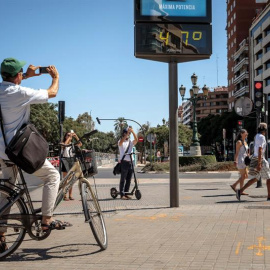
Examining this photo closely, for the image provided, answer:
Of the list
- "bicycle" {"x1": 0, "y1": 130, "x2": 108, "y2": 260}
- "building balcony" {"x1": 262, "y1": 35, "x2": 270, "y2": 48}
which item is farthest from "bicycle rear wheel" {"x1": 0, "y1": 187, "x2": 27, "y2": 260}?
"building balcony" {"x1": 262, "y1": 35, "x2": 270, "y2": 48}

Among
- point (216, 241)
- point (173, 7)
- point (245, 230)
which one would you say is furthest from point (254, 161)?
point (216, 241)

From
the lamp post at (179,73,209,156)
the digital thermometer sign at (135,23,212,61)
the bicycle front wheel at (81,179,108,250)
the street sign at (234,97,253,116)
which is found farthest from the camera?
the lamp post at (179,73,209,156)

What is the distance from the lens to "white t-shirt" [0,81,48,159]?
4910 millimetres

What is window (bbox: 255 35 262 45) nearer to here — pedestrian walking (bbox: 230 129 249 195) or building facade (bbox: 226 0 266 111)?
building facade (bbox: 226 0 266 111)

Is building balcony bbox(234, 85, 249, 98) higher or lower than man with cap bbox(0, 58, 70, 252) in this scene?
higher

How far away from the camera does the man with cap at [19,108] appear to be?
194 inches

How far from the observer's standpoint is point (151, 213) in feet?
29.3

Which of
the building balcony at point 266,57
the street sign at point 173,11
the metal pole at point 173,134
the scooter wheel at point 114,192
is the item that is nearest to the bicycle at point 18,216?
the metal pole at point 173,134

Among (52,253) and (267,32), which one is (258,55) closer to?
(267,32)

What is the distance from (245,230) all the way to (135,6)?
464cm

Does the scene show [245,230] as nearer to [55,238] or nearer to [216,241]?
[216,241]

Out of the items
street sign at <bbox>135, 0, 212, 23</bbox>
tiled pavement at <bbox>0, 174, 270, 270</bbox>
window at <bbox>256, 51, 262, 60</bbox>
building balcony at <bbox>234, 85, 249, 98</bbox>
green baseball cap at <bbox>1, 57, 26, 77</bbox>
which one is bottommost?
tiled pavement at <bbox>0, 174, 270, 270</bbox>

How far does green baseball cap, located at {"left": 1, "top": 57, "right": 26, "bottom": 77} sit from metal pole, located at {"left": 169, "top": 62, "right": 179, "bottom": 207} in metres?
4.99

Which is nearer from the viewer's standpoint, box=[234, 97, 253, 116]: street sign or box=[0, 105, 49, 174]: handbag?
box=[0, 105, 49, 174]: handbag
